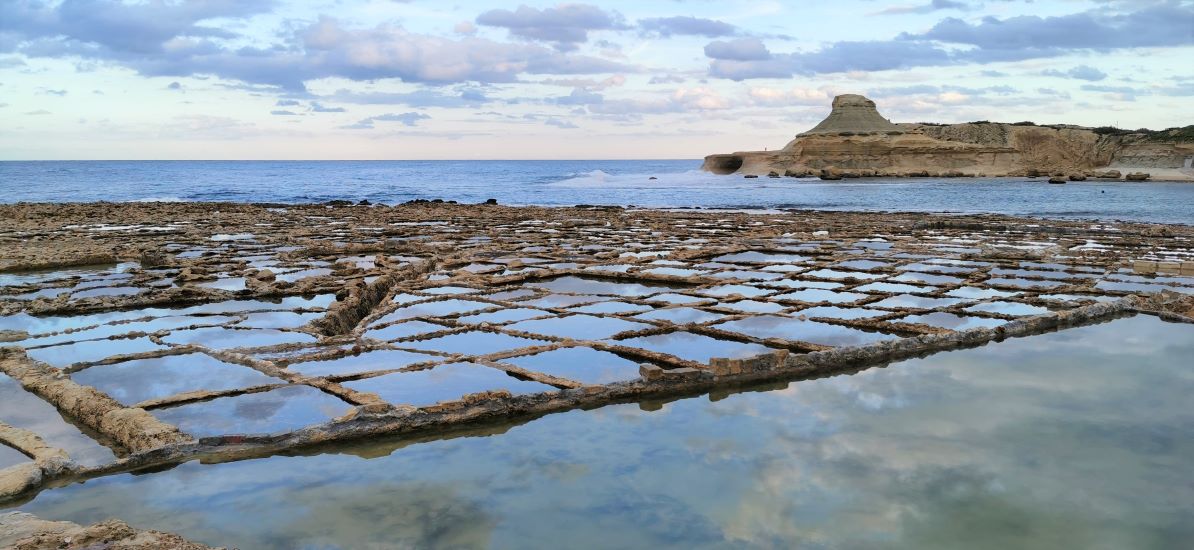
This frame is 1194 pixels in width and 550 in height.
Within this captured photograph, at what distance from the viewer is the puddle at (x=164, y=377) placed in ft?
16.1

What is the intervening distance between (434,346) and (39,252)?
8724mm

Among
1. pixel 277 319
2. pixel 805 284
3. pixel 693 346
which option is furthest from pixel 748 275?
pixel 277 319

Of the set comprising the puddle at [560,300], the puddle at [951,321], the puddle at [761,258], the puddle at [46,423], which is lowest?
the puddle at [46,423]

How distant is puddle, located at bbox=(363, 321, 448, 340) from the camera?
6.30 metres

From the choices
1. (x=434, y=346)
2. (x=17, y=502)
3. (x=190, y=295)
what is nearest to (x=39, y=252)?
(x=190, y=295)

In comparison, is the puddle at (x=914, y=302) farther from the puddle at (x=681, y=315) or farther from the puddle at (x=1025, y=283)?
the puddle at (x=681, y=315)

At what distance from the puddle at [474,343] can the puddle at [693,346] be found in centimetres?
78

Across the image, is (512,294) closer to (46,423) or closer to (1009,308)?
(46,423)

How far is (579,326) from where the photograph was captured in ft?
22.4

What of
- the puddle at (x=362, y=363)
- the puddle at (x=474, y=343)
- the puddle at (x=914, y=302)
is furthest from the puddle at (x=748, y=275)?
the puddle at (x=362, y=363)

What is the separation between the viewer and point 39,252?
11.5 metres

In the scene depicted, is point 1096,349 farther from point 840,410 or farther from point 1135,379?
point 840,410

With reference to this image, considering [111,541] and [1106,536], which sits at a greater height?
[111,541]

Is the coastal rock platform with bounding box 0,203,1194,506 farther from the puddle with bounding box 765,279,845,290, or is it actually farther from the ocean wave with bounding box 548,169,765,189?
the ocean wave with bounding box 548,169,765,189
